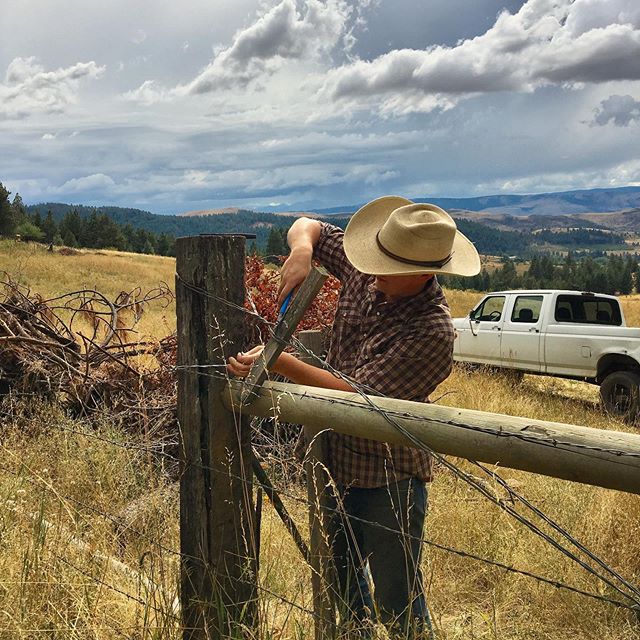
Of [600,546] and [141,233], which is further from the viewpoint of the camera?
[141,233]

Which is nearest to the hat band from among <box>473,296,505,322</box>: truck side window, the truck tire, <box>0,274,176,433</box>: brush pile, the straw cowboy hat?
the straw cowboy hat

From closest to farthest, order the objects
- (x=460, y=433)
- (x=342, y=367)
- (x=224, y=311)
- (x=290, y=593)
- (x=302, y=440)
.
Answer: (x=460, y=433) → (x=224, y=311) → (x=342, y=367) → (x=302, y=440) → (x=290, y=593)

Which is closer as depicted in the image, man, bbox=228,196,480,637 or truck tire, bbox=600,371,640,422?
man, bbox=228,196,480,637

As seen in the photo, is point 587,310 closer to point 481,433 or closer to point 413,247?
point 413,247

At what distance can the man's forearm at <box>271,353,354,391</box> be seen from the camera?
2150 millimetres

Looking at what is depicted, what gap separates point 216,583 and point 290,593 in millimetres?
1036

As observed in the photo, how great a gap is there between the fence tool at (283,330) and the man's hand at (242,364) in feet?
0.12

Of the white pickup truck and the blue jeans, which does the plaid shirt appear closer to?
the blue jeans

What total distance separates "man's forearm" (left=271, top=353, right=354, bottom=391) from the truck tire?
25.4 ft

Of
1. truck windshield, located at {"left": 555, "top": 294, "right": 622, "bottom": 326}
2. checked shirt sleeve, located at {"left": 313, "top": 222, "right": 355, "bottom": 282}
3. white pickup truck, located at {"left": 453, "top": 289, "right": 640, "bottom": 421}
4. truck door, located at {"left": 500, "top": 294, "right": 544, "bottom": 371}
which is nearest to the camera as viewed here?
checked shirt sleeve, located at {"left": 313, "top": 222, "right": 355, "bottom": 282}

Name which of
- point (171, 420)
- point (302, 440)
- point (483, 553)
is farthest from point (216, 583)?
point (171, 420)

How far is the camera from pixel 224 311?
217cm

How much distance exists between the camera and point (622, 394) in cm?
915

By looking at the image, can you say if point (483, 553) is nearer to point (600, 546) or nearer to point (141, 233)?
point (600, 546)
